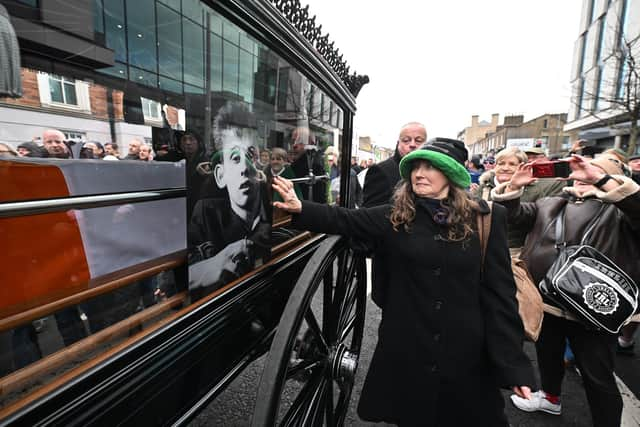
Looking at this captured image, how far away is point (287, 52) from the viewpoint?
57.5 inches

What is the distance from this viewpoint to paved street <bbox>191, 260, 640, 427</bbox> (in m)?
2.14

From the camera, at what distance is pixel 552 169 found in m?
1.87

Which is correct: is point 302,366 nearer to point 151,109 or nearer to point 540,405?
point 151,109

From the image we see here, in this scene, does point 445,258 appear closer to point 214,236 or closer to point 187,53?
point 214,236

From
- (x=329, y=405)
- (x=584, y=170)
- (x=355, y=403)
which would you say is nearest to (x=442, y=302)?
(x=329, y=405)

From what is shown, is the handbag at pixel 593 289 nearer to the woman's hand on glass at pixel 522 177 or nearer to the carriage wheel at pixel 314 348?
the woman's hand on glass at pixel 522 177

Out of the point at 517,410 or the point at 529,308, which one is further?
the point at 517,410

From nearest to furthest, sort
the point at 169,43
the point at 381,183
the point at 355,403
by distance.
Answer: the point at 169,43, the point at 355,403, the point at 381,183

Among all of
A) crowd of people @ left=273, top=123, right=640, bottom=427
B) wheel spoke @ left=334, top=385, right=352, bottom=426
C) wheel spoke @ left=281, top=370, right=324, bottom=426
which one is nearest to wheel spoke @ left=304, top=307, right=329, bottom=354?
wheel spoke @ left=281, top=370, right=324, bottom=426

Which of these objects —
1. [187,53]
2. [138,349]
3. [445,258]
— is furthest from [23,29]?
[445,258]

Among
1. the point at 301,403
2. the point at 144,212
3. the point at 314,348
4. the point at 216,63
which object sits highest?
the point at 216,63

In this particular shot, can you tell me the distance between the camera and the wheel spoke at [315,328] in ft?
4.83

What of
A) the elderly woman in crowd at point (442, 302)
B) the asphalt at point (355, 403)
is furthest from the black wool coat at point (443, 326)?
the asphalt at point (355, 403)

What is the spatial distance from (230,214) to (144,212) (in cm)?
34
